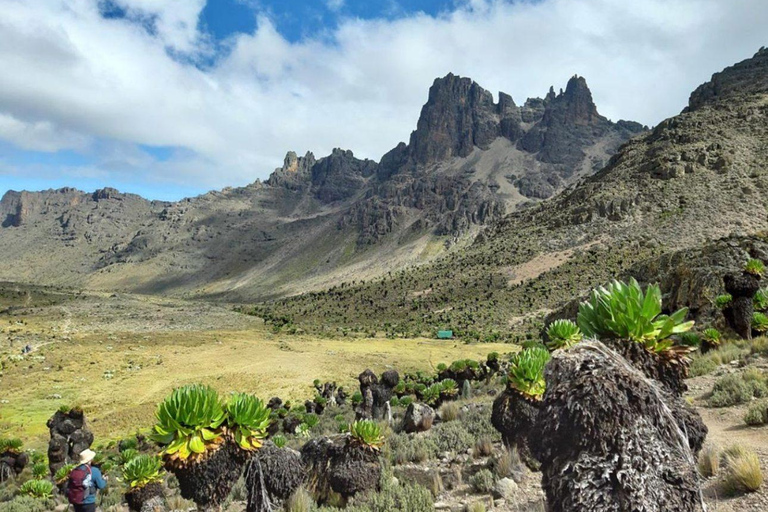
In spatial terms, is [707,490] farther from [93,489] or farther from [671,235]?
[671,235]

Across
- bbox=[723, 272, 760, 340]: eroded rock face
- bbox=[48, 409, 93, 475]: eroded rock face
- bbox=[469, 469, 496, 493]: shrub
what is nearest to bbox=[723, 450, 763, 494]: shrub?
bbox=[469, 469, 496, 493]: shrub

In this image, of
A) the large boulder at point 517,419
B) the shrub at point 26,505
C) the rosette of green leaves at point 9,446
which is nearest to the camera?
the large boulder at point 517,419

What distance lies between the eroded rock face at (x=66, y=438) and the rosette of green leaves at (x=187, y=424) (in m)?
15.2

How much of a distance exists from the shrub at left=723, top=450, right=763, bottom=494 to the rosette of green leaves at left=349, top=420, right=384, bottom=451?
5315 millimetres

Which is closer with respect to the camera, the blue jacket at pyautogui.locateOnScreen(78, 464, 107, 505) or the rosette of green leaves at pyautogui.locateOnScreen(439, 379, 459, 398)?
the blue jacket at pyautogui.locateOnScreen(78, 464, 107, 505)

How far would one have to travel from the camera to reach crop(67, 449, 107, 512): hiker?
25.0ft

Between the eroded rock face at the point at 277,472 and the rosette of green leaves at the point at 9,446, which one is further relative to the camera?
the rosette of green leaves at the point at 9,446

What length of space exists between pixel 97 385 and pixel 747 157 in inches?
3666

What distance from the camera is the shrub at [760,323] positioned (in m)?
14.4

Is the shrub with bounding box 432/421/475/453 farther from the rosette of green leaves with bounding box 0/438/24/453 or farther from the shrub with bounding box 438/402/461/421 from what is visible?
the rosette of green leaves with bounding box 0/438/24/453

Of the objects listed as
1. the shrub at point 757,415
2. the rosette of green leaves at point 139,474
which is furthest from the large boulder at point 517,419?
the rosette of green leaves at point 139,474

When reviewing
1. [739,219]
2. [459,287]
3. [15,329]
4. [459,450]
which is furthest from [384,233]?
[459,450]

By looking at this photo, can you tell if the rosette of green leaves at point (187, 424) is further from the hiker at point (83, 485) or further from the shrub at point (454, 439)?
the shrub at point (454, 439)

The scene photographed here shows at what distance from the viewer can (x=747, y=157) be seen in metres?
69.9
